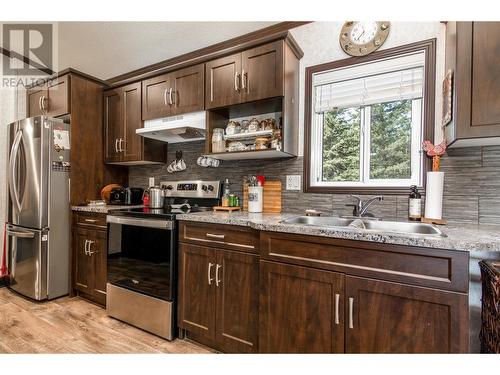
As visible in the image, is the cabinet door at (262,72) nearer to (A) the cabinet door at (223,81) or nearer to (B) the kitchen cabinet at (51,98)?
(A) the cabinet door at (223,81)

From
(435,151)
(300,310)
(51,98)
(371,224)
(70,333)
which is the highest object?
(51,98)

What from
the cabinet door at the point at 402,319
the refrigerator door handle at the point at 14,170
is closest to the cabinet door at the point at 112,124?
the refrigerator door handle at the point at 14,170

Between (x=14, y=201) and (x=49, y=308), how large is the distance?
1.16m

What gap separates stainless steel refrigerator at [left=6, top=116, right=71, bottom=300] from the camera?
2.46 m

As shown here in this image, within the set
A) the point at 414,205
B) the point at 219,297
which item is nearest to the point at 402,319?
the point at 414,205

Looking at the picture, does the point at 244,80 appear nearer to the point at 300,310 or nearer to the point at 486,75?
the point at 486,75

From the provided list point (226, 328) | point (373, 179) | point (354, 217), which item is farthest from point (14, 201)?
point (373, 179)

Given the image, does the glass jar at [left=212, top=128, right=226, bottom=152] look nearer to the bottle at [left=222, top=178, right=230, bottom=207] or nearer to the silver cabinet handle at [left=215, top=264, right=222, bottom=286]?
the bottle at [left=222, top=178, right=230, bottom=207]

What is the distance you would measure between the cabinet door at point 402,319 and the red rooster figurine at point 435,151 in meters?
0.89

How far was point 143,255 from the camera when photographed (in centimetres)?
201

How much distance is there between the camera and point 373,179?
195cm

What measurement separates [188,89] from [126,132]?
938 millimetres

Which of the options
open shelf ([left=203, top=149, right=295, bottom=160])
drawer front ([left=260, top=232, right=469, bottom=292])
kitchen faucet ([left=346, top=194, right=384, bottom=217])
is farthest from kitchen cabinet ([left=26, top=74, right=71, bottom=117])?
kitchen faucet ([left=346, top=194, right=384, bottom=217])
